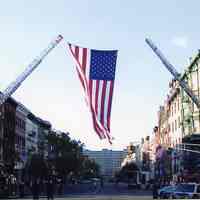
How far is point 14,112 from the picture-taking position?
127062 millimetres

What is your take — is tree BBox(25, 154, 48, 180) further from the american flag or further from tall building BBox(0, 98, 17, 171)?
the american flag

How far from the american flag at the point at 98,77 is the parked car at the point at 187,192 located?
15.8m

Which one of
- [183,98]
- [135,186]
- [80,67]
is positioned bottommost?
[135,186]

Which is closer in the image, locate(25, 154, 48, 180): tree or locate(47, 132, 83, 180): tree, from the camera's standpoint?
locate(25, 154, 48, 180): tree

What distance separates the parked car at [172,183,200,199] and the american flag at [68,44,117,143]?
15.8 m

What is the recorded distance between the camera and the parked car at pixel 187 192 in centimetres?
5500

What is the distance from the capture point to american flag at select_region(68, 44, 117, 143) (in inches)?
1709

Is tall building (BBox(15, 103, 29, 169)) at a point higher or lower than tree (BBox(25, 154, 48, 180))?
higher

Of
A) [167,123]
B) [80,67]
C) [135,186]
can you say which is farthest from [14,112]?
[80,67]

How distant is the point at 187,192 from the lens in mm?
56125

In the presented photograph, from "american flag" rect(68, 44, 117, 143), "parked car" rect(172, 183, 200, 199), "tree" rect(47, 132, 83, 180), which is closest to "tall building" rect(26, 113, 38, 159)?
"tree" rect(47, 132, 83, 180)

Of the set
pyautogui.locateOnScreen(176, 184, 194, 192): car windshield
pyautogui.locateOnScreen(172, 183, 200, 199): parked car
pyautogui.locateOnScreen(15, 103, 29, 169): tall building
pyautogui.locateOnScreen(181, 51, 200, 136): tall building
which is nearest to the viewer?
pyautogui.locateOnScreen(172, 183, 200, 199): parked car

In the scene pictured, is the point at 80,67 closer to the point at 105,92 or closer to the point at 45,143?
the point at 105,92

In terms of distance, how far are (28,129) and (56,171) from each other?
1969 centimetres
